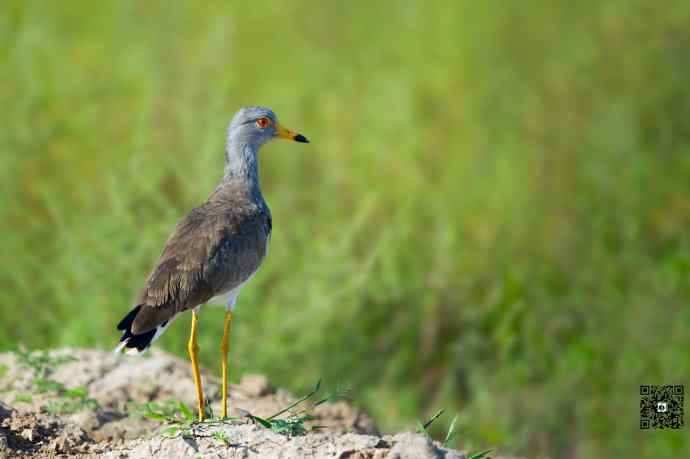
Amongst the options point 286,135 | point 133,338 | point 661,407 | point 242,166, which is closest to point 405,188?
point 661,407

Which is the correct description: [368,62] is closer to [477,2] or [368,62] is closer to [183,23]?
[477,2]

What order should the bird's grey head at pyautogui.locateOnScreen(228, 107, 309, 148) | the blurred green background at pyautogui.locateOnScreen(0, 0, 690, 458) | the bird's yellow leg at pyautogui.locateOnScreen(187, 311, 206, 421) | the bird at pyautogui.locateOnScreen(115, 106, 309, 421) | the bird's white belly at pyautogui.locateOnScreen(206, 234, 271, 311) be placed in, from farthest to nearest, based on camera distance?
the blurred green background at pyautogui.locateOnScreen(0, 0, 690, 458), the bird's grey head at pyautogui.locateOnScreen(228, 107, 309, 148), the bird's white belly at pyautogui.locateOnScreen(206, 234, 271, 311), the bird at pyautogui.locateOnScreen(115, 106, 309, 421), the bird's yellow leg at pyautogui.locateOnScreen(187, 311, 206, 421)

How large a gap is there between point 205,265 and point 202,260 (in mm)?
30

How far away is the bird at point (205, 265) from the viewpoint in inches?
183

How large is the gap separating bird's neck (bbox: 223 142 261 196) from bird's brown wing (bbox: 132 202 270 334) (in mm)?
327

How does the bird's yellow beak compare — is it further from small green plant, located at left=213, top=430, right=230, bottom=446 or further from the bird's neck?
small green plant, located at left=213, top=430, right=230, bottom=446

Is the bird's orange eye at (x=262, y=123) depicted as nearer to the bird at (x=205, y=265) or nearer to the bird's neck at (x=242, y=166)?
the bird's neck at (x=242, y=166)

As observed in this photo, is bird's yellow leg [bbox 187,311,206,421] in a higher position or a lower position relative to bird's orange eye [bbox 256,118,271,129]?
lower

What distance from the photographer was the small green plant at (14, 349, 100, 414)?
5.11 m

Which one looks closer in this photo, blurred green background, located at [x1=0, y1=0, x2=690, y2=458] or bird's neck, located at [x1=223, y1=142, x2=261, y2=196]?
bird's neck, located at [x1=223, y1=142, x2=261, y2=196]

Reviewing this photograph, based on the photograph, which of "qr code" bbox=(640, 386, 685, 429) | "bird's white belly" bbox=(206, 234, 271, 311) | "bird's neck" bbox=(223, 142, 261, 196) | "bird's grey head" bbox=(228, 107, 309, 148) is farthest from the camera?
"qr code" bbox=(640, 386, 685, 429)

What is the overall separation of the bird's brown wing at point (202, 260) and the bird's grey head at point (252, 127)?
0.58m

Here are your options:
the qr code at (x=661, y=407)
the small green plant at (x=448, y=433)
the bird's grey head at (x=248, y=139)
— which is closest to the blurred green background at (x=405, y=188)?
the qr code at (x=661, y=407)

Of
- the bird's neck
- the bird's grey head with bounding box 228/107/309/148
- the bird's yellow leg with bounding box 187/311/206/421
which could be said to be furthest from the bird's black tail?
the bird's grey head with bounding box 228/107/309/148
